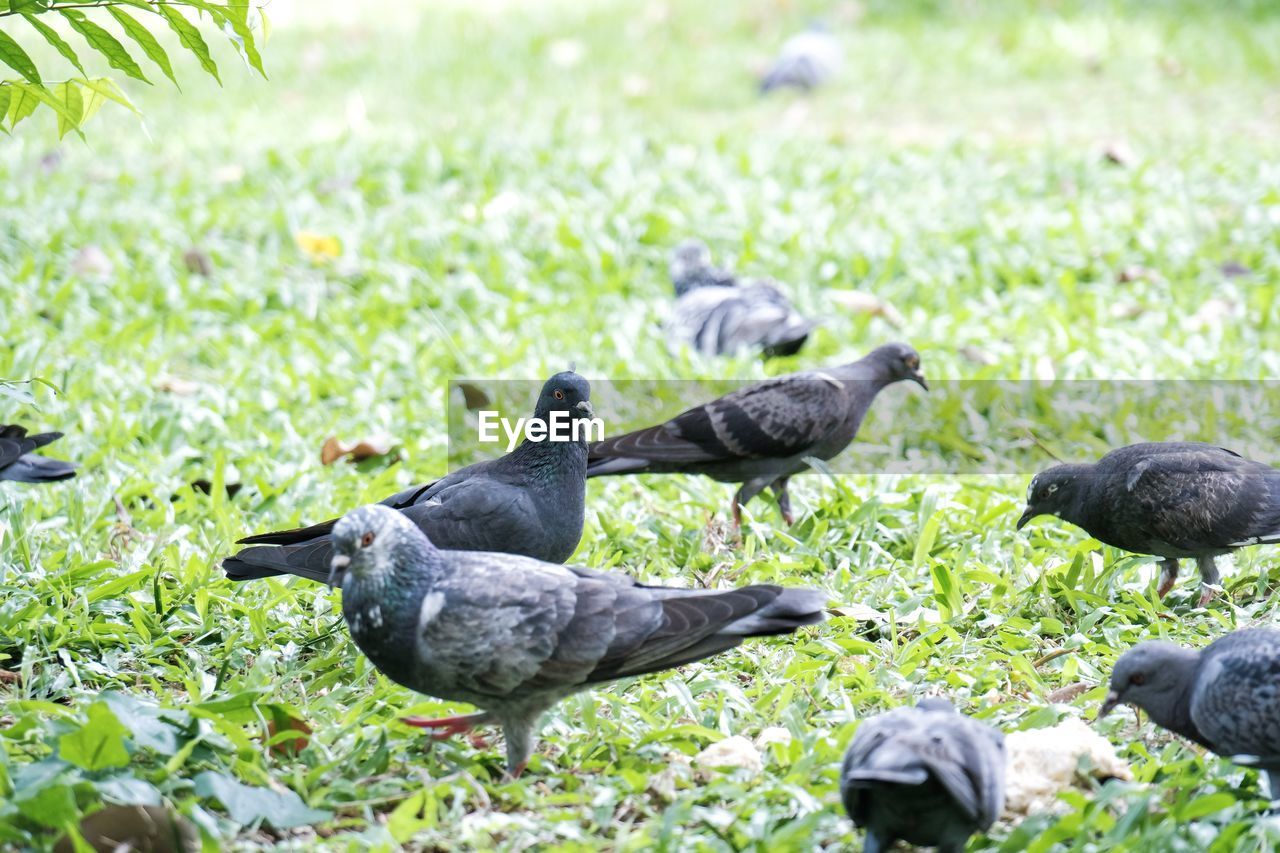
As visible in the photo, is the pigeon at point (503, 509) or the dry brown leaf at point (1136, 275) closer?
the pigeon at point (503, 509)

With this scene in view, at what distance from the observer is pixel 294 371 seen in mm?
6879

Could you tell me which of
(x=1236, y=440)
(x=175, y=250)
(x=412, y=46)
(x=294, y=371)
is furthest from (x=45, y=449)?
(x=412, y=46)

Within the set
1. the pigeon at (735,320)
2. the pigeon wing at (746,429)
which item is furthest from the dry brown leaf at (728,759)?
the pigeon at (735,320)

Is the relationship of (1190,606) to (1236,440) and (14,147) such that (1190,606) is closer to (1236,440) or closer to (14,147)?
(1236,440)

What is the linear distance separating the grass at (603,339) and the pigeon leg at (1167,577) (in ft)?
0.37

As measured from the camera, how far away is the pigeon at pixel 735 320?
7492mm

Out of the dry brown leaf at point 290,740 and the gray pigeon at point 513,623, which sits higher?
the gray pigeon at point 513,623

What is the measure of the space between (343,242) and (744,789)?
5940 mm

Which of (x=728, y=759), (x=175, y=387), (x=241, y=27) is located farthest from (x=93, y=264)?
(x=728, y=759)

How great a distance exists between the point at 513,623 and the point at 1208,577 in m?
2.50

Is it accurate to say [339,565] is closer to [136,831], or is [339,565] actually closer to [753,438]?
[136,831]

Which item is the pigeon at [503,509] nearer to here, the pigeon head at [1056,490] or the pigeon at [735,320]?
the pigeon head at [1056,490]

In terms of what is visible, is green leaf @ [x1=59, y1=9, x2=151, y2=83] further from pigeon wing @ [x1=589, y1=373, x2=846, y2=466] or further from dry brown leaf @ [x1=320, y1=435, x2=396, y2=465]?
dry brown leaf @ [x1=320, y1=435, x2=396, y2=465]

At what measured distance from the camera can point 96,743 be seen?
9.85ft
